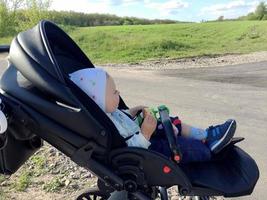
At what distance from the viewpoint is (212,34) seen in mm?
27438

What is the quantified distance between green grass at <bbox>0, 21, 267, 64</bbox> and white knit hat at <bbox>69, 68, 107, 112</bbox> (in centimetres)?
1359

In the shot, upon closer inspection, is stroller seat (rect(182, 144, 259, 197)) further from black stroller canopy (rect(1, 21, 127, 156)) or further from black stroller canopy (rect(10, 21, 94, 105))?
black stroller canopy (rect(10, 21, 94, 105))

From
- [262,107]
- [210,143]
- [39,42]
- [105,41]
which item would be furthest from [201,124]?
[105,41]

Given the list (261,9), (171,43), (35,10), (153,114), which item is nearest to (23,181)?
(153,114)

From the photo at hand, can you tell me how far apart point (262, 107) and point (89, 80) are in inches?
220

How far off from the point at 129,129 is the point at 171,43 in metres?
17.6

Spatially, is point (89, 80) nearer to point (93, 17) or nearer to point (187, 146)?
Result: point (187, 146)

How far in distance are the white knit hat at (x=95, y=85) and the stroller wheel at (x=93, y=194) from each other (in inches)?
33.0

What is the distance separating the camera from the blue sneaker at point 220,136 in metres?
3.03

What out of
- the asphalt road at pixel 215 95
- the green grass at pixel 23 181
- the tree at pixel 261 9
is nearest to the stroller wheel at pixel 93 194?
the green grass at pixel 23 181

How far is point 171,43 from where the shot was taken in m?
20.3

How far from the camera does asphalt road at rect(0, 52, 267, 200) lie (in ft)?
21.4

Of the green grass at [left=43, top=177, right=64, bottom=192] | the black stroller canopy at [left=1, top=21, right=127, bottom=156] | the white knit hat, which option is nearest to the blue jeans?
the black stroller canopy at [left=1, top=21, right=127, bottom=156]

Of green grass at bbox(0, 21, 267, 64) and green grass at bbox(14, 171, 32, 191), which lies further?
green grass at bbox(0, 21, 267, 64)
